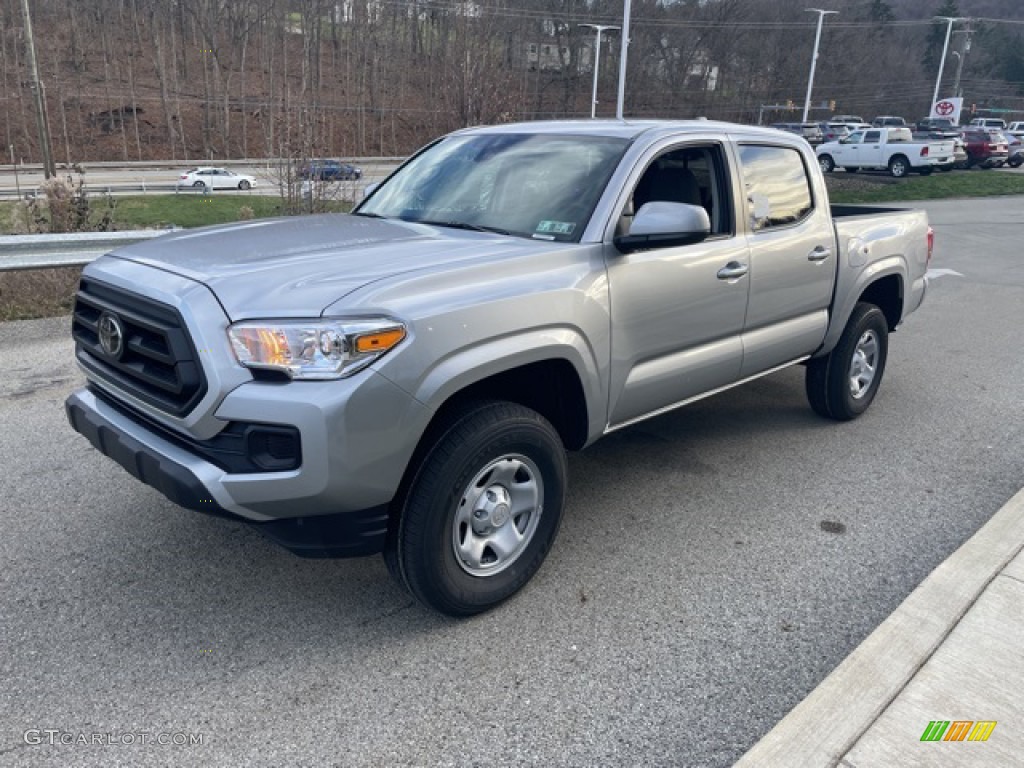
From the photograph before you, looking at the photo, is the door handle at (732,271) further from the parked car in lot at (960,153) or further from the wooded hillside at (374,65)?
the wooded hillside at (374,65)

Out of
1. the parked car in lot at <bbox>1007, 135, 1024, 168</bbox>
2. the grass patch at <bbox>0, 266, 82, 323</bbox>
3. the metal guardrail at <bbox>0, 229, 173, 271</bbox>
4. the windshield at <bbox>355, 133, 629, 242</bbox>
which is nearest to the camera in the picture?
the windshield at <bbox>355, 133, 629, 242</bbox>

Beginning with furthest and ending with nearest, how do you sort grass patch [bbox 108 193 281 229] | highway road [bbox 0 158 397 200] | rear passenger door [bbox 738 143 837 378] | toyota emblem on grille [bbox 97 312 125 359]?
highway road [bbox 0 158 397 200] < grass patch [bbox 108 193 281 229] < rear passenger door [bbox 738 143 837 378] < toyota emblem on grille [bbox 97 312 125 359]

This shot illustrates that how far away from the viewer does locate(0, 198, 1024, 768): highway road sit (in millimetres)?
2582

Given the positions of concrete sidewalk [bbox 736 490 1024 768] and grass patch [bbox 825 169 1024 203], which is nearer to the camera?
concrete sidewalk [bbox 736 490 1024 768]

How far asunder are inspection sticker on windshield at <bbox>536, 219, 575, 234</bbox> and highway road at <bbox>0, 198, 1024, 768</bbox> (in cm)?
145

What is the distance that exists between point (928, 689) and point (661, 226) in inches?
78.4

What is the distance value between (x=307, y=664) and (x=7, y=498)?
216 centimetres

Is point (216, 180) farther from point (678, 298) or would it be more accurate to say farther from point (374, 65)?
point (678, 298)

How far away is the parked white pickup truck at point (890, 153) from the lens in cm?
2966

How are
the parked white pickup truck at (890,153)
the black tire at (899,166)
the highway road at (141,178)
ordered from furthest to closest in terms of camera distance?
the highway road at (141,178), the black tire at (899,166), the parked white pickup truck at (890,153)

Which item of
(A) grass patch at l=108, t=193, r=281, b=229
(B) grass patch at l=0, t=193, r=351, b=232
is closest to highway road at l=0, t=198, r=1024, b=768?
(B) grass patch at l=0, t=193, r=351, b=232

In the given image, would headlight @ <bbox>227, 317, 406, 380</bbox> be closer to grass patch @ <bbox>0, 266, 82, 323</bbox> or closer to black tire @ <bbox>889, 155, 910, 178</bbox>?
grass patch @ <bbox>0, 266, 82, 323</bbox>

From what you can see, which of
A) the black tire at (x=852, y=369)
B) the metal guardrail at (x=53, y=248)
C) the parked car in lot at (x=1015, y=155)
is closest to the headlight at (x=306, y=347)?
the black tire at (x=852, y=369)

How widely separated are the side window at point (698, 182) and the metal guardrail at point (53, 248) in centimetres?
453
